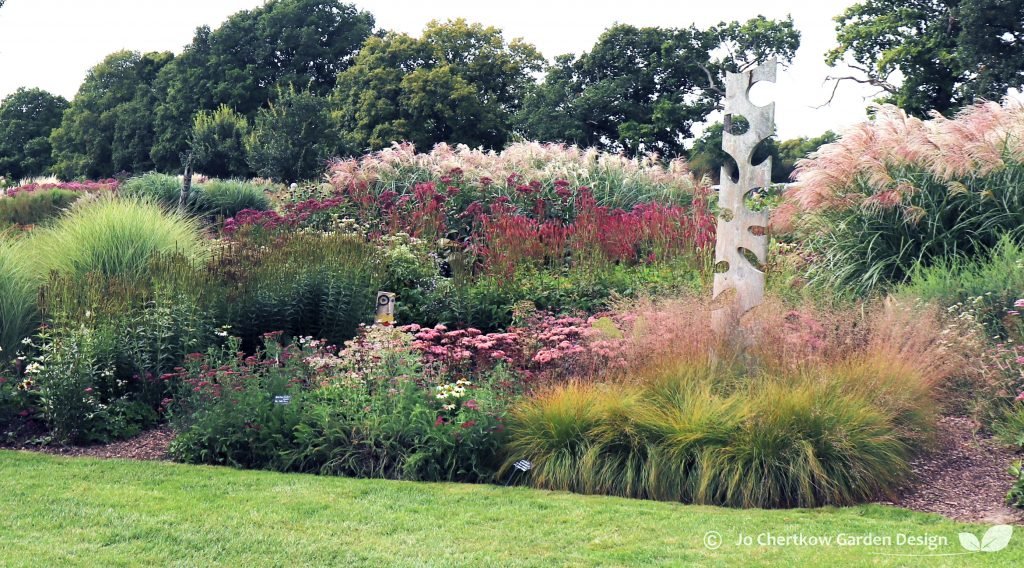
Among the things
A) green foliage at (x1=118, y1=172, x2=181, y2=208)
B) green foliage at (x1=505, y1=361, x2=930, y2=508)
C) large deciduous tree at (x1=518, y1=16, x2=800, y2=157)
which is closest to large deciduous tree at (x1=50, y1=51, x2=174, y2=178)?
large deciduous tree at (x1=518, y1=16, x2=800, y2=157)

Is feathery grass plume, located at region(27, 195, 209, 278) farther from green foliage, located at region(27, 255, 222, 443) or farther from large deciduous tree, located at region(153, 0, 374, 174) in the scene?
large deciduous tree, located at region(153, 0, 374, 174)

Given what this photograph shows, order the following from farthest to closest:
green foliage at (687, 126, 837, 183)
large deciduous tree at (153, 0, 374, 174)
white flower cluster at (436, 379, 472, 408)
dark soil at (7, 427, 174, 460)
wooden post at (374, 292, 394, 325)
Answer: large deciduous tree at (153, 0, 374, 174)
green foliage at (687, 126, 837, 183)
wooden post at (374, 292, 394, 325)
dark soil at (7, 427, 174, 460)
white flower cluster at (436, 379, 472, 408)

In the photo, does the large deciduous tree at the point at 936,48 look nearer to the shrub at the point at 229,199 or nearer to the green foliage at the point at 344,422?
the shrub at the point at 229,199

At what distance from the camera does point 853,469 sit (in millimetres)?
4805

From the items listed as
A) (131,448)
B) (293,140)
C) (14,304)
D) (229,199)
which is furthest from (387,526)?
(293,140)

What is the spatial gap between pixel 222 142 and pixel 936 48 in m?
23.7

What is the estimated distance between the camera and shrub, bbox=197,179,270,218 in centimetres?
1755

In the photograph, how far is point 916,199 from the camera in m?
8.39

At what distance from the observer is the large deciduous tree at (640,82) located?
36.5m

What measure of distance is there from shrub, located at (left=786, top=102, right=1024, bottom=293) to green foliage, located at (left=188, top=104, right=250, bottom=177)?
80.1 ft

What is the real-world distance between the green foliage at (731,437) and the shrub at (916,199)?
2.97 m

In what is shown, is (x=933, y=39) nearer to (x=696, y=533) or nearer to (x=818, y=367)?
(x=818, y=367)

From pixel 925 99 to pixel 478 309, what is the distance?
25404mm

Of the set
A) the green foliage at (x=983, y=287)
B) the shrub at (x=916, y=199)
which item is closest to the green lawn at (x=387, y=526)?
the green foliage at (x=983, y=287)
